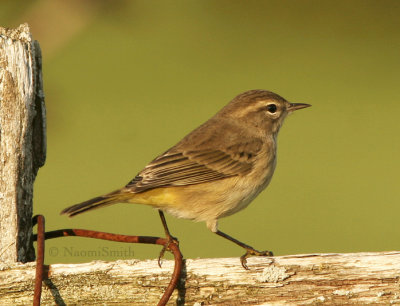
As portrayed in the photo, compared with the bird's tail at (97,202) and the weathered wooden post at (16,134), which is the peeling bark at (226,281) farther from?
the bird's tail at (97,202)

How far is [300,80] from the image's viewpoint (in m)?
8.26

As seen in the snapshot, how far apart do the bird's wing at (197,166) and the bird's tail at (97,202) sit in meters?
0.19

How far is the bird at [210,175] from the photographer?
3.46 meters

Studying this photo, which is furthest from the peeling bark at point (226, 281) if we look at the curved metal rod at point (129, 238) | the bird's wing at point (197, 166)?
the bird's wing at point (197, 166)

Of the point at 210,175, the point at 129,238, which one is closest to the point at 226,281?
the point at 129,238

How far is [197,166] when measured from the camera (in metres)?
3.76

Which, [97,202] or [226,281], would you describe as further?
[97,202]

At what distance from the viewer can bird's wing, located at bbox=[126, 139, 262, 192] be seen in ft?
11.6

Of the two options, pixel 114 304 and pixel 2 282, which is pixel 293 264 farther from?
pixel 2 282

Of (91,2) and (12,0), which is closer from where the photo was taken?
(91,2)

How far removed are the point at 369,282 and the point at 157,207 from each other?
1.56 metres

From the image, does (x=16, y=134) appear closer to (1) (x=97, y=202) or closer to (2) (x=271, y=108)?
(1) (x=97, y=202)

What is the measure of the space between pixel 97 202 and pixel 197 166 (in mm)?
837

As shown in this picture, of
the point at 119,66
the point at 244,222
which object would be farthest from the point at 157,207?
the point at 119,66
